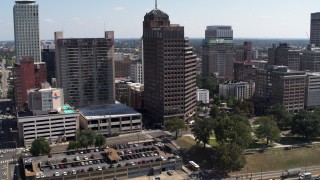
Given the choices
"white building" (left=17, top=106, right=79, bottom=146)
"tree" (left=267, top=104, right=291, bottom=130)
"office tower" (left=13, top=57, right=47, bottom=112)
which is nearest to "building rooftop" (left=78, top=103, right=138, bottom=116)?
"white building" (left=17, top=106, right=79, bottom=146)

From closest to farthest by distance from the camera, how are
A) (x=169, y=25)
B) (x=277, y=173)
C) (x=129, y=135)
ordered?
(x=277, y=173)
(x=129, y=135)
(x=169, y=25)

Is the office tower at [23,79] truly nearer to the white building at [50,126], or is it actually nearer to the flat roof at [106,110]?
the flat roof at [106,110]

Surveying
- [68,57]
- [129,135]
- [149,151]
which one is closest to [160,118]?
[129,135]

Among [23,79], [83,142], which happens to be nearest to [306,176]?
[83,142]

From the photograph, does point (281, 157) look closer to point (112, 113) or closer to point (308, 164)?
point (308, 164)

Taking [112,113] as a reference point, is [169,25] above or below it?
above

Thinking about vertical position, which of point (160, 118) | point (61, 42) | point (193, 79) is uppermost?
point (61, 42)

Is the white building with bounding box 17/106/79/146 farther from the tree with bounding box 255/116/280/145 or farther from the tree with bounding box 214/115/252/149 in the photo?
the tree with bounding box 255/116/280/145

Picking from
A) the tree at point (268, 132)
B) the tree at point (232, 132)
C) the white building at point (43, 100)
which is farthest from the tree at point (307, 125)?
the white building at point (43, 100)
